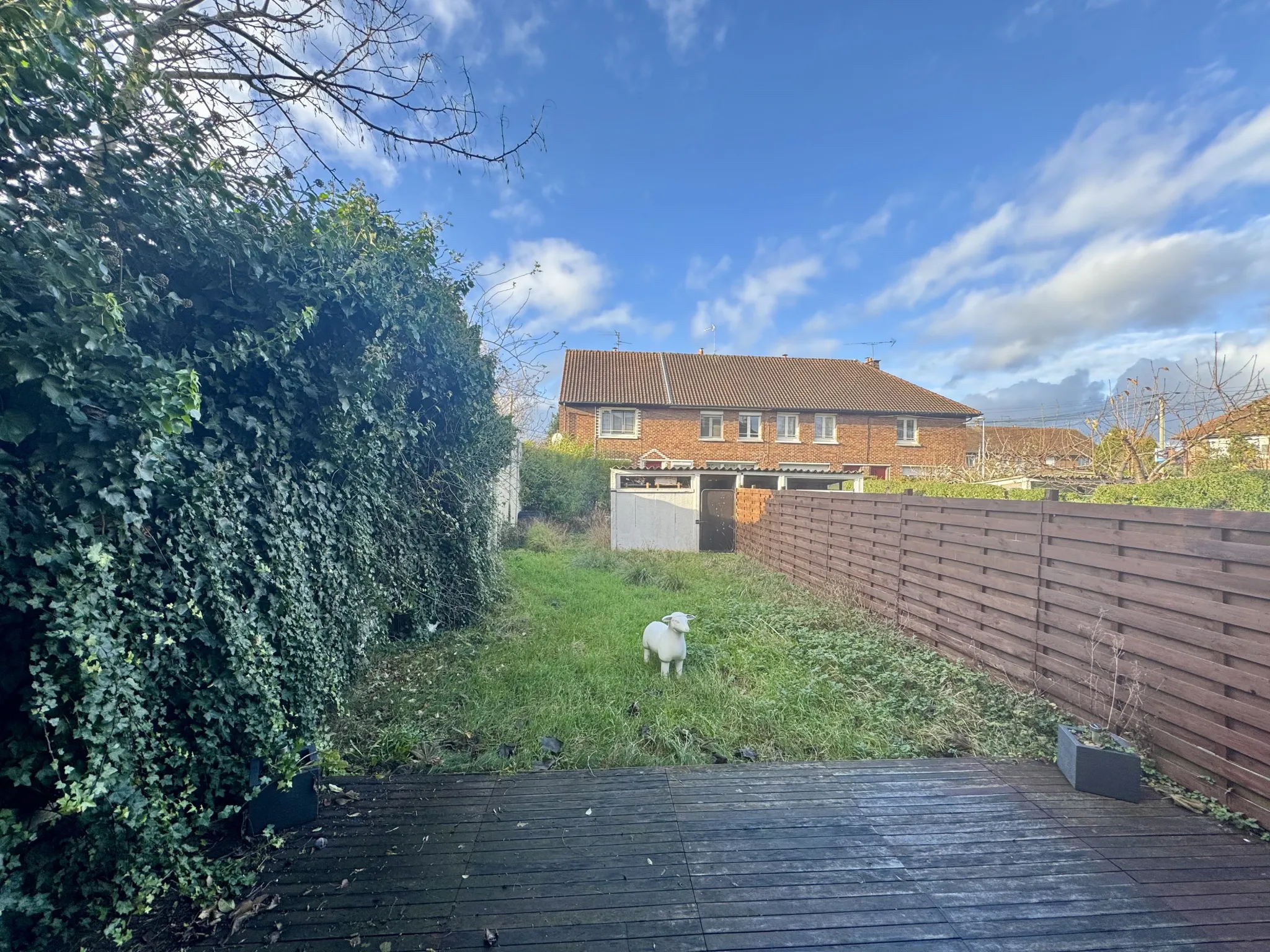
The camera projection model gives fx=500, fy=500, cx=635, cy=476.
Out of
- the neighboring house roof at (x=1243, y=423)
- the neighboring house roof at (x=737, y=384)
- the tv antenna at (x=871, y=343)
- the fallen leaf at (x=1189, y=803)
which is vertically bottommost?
the fallen leaf at (x=1189, y=803)

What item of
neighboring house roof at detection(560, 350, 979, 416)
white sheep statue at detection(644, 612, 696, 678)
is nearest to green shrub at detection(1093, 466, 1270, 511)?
white sheep statue at detection(644, 612, 696, 678)

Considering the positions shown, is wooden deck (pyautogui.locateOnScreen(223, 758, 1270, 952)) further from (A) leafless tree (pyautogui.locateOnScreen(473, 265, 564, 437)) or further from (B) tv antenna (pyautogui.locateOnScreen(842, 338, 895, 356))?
(B) tv antenna (pyautogui.locateOnScreen(842, 338, 895, 356))

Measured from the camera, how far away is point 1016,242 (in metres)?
9.00

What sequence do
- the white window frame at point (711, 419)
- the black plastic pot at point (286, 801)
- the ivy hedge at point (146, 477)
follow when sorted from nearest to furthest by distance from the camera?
the ivy hedge at point (146, 477) → the black plastic pot at point (286, 801) → the white window frame at point (711, 419)

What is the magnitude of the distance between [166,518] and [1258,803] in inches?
203

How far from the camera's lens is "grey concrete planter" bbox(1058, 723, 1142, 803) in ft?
8.89

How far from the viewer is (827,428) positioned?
20688 mm

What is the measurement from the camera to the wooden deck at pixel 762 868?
1896 millimetres

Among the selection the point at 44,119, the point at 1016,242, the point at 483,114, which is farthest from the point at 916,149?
the point at 44,119

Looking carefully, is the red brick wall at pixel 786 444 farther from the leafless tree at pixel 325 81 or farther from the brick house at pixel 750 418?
the leafless tree at pixel 325 81

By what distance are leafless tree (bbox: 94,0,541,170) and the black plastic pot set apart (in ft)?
10.8

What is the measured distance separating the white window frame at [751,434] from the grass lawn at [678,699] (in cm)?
1435

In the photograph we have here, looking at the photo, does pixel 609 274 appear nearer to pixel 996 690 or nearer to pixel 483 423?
pixel 483 423

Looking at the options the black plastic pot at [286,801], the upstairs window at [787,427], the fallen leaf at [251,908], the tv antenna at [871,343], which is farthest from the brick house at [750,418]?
the fallen leaf at [251,908]
